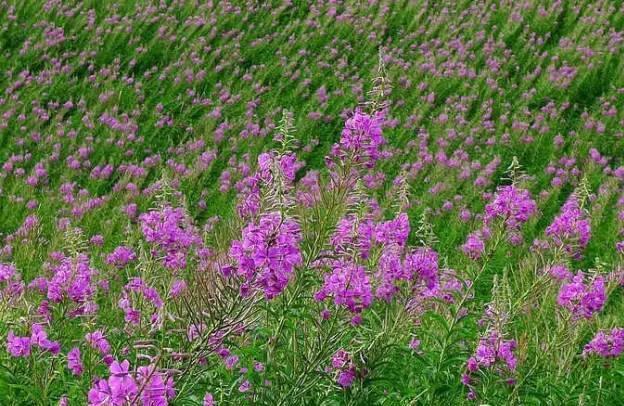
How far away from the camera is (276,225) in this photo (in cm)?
242

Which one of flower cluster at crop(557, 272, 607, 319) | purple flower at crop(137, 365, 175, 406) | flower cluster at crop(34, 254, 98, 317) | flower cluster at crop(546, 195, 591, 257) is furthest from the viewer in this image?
flower cluster at crop(546, 195, 591, 257)

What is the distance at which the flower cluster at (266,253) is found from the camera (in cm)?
242

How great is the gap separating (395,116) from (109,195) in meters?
4.13

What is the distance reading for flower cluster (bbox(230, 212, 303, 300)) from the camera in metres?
2.42

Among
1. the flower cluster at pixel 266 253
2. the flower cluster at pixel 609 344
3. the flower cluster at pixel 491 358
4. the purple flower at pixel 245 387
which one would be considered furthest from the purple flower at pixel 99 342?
the flower cluster at pixel 609 344

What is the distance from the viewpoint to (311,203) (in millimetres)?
2992

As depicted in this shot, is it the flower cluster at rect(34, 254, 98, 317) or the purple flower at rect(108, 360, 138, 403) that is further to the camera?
the flower cluster at rect(34, 254, 98, 317)

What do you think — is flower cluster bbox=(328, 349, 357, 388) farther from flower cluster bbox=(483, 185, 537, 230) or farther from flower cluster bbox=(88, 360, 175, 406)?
flower cluster bbox=(88, 360, 175, 406)

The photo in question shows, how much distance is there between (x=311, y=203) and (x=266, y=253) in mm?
598

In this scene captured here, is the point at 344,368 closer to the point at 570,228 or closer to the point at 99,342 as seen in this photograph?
the point at 99,342

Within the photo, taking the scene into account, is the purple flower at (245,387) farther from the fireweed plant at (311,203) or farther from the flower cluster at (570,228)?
the flower cluster at (570,228)

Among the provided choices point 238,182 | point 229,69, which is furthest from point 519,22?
point 238,182

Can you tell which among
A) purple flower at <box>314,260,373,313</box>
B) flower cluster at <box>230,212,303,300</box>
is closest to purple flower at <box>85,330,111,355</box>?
purple flower at <box>314,260,373,313</box>

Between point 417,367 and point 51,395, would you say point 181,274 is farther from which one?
point 417,367
